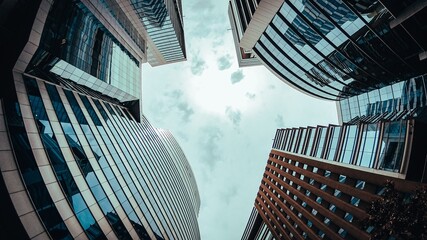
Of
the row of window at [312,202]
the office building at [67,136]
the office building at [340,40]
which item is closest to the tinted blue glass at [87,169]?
the office building at [67,136]

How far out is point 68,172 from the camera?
20938mm

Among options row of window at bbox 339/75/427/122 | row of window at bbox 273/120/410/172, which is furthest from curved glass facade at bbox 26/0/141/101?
row of window at bbox 339/75/427/122

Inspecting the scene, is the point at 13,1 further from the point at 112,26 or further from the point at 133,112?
the point at 133,112

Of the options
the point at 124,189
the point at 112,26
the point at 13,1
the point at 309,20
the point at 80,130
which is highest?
the point at 309,20

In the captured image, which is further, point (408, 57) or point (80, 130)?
point (408, 57)

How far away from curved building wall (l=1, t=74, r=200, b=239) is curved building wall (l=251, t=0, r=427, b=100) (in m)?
33.3

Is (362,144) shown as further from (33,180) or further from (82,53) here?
(82,53)

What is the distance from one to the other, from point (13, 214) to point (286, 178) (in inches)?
1959

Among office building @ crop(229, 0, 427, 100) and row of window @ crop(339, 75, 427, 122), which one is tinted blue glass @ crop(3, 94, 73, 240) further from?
row of window @ crop(339, 75, 427, 122)

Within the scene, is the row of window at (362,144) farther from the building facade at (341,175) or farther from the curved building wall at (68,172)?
the curved building wall at (68,172)

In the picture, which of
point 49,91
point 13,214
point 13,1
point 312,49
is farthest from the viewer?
point 312,49

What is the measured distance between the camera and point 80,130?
87.8ft

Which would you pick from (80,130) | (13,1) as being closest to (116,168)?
(80,130)

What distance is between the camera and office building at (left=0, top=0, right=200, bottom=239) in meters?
16.9
